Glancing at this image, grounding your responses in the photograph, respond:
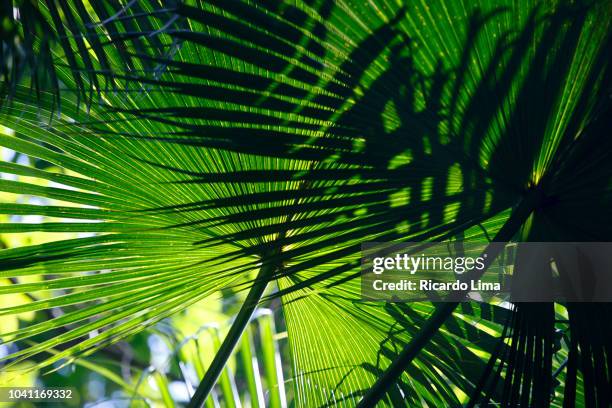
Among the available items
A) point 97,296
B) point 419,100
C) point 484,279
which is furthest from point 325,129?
point 97,296

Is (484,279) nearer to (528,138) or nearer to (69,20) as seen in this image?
(528,138)

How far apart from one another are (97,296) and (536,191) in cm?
82

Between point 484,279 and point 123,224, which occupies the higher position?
point 123,224

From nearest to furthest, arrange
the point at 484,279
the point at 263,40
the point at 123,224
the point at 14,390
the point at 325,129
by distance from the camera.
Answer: the point at 263,40, the point at 325,129, the point at 484,279, the point at 123,224, the point at 14,390

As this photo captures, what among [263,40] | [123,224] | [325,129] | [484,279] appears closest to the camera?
[263,40]

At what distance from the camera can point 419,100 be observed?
0.80m

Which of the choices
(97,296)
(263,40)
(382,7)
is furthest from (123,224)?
(382,7)

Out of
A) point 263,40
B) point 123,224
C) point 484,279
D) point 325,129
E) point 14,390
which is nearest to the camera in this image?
point 263,40

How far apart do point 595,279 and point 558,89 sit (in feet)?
0.92

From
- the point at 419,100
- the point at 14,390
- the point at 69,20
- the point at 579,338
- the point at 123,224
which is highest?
the point at 69,20

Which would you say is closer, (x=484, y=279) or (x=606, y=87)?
(x=606, y=87)

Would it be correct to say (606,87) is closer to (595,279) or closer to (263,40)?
(595,279)

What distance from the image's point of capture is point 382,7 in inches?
28.8

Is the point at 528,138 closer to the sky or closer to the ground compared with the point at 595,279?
closer to the sky
